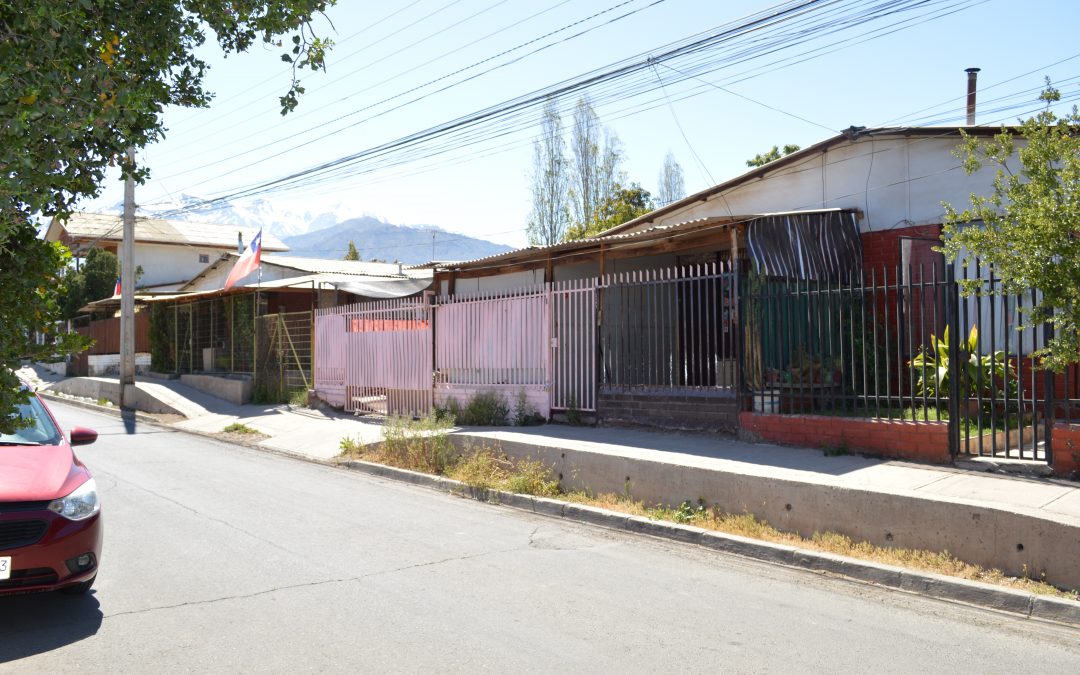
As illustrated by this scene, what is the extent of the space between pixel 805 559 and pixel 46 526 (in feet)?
18.6

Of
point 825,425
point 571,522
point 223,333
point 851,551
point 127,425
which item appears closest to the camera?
point 851,551

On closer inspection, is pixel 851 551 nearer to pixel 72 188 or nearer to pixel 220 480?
pixel 72 188

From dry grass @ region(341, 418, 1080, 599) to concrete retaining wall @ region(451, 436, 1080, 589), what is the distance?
3.8 inches

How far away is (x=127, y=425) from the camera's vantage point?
19.1 metres

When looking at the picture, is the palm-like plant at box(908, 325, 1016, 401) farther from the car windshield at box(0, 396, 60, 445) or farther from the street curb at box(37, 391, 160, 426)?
the street curb at box(37, 391, 160, 426)

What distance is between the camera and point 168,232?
143 feet

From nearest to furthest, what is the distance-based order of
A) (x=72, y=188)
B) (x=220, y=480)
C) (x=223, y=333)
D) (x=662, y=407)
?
(x=72, y=188)
(x=220, y=480)
(x=662, y=407)
(x=223, y=333)

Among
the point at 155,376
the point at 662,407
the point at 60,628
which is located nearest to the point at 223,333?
the point at 155,376

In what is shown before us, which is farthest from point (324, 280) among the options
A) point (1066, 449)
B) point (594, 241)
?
point (1066, 449)

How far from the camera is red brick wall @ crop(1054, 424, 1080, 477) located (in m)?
7.75

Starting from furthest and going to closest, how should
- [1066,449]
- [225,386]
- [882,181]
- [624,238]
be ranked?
[225,386], [882,181], [624,238], [1066,449]

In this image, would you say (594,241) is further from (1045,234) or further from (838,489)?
(1045,234)

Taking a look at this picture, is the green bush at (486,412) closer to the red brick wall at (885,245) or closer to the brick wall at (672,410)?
the brick wall at (672,410)

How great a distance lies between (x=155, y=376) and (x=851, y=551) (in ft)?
81.1
